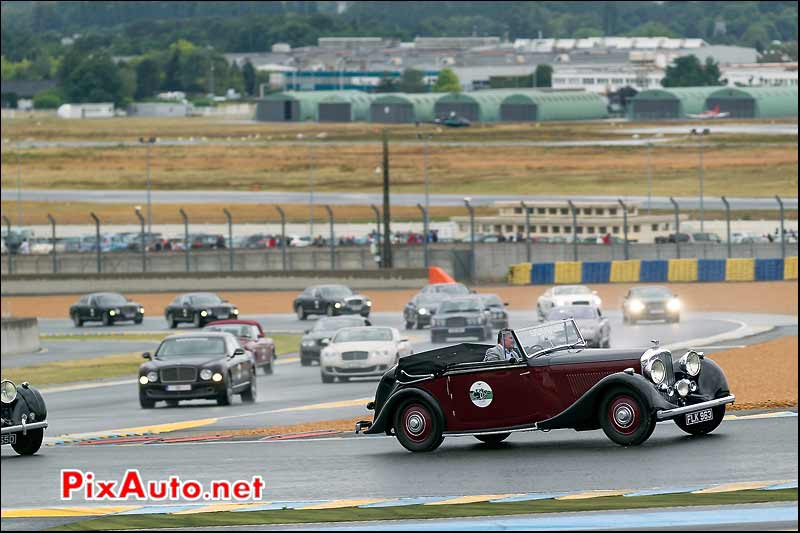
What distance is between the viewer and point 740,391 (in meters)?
23.9

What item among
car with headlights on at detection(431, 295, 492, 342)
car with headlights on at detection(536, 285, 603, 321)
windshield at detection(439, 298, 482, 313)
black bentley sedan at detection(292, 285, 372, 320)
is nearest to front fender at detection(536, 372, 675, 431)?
car with headlights on at detection(431, 295, 492, 342)

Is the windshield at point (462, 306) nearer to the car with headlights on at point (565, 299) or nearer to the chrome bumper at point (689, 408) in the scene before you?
the car with headlights on at point (565, 299)

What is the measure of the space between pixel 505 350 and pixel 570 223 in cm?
6719

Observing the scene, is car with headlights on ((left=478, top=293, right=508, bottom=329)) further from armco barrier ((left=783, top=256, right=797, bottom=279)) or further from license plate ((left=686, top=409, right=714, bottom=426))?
license plate ((left=686, top=409, right=714, bottom=426))

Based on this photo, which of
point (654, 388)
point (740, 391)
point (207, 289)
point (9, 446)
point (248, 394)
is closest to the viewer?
point (654, 388)

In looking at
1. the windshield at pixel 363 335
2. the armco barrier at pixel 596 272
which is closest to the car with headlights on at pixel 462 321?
the windshield at pixel 363 335

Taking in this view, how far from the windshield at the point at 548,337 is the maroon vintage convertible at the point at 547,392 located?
1cm

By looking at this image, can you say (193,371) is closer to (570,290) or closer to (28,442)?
(28,442)

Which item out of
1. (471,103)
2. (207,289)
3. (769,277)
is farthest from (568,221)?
(471,103)

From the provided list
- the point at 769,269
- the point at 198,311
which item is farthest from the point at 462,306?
the point at 769,269

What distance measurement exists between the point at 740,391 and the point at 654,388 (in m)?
9.04

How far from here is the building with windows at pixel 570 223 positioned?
80.9 meters

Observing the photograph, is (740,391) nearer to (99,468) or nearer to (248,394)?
(248,394)

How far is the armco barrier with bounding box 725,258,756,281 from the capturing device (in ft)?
219
